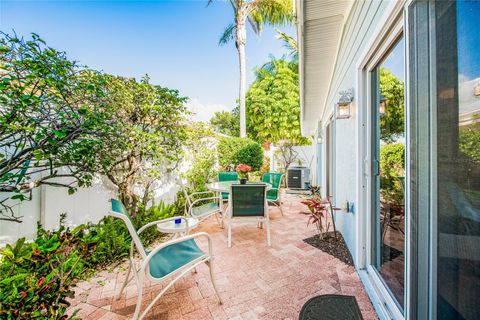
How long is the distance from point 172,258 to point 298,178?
22.2 ft

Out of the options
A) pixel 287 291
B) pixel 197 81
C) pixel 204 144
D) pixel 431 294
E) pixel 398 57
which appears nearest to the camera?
pixel 431 294

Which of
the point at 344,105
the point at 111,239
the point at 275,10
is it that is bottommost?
the point at 111,239

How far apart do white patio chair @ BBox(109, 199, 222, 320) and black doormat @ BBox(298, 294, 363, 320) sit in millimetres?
782

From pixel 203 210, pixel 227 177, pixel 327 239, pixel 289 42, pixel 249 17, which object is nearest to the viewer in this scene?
pixel 327 239

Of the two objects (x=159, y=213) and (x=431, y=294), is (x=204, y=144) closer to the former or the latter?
(x=159, y=213)

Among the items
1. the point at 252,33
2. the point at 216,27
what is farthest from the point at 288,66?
the point at 216,27

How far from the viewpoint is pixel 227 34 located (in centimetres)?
966

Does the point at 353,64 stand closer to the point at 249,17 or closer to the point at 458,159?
the point at 458,159

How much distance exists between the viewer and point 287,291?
6.72ft

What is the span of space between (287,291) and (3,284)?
2.35 meters

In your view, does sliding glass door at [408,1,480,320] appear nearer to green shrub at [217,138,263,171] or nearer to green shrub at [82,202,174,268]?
green shrub at [82,202,174,268]

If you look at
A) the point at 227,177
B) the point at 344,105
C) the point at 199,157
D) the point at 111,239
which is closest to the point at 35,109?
the point at 111,239

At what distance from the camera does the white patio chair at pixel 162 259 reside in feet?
5.10

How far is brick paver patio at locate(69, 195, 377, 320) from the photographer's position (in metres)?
1.79
